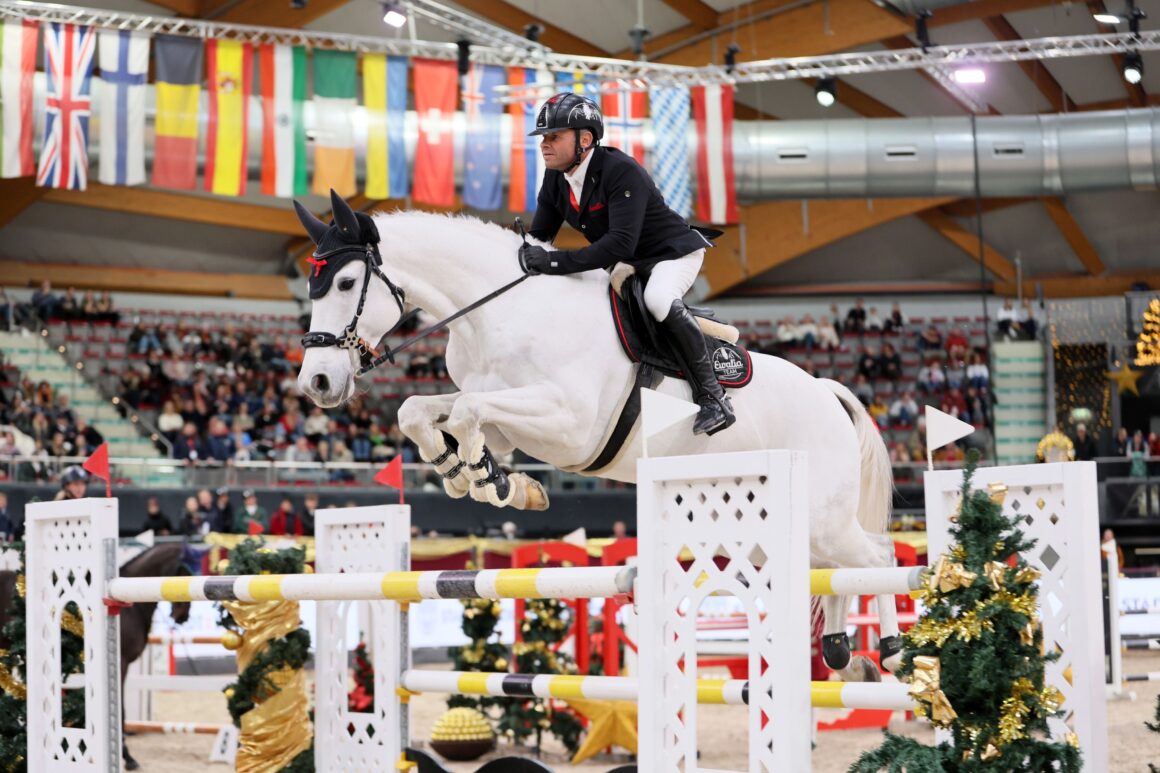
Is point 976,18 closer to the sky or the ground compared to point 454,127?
closer to the sky

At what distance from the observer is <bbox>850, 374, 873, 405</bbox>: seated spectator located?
60.0 ft

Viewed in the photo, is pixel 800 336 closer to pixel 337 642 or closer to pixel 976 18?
pixel 976 18

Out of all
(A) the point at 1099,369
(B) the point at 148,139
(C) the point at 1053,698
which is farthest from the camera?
(A) the point at 1099,369

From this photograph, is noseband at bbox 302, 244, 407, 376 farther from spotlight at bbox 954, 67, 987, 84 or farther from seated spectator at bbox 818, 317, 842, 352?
seated spectator at bbox 818, 317, 842, 352

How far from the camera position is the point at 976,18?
15875 millimetres

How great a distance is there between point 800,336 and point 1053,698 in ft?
56.8

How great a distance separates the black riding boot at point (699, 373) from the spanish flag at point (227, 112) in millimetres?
10078

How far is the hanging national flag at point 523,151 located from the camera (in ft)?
45.2

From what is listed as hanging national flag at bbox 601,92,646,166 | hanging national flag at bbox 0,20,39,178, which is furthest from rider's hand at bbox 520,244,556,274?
hanging national flag at bbox 601,92,646,166

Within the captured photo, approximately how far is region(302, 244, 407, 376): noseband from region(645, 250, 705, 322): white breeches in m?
0.79

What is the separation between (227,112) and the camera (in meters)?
13.4

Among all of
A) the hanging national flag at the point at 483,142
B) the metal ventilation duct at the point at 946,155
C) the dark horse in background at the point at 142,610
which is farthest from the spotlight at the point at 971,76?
the dark horse in background at the point at 142,610

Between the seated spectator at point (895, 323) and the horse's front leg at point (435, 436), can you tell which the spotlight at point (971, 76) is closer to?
the seated spectator at point (895, 323)

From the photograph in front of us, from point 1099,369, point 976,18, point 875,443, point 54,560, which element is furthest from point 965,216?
point 54,560
